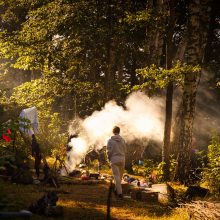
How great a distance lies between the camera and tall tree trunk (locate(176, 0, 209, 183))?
1284cm

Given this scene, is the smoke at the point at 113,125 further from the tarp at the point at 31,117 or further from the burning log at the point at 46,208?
the burning log at the point at 46,208

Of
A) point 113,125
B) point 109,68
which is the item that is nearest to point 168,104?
point 113,125

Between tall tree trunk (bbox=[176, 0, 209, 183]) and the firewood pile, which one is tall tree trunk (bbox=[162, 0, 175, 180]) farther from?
the firewood pile

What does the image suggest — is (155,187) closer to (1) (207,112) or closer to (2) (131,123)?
(2) (131,123)

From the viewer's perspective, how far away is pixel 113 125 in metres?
17.1

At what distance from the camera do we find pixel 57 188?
10797mm

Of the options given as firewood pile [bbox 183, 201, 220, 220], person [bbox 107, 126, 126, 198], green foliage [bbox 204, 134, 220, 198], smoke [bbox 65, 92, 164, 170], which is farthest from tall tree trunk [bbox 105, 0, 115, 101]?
firewood pile [bbox 183, 201, 220, 220]

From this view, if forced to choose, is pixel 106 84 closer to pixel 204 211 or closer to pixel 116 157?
pixel 116 157

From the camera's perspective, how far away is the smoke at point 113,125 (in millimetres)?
16781

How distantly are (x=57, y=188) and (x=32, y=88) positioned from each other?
841 centimetres

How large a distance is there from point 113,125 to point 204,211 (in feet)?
33.8

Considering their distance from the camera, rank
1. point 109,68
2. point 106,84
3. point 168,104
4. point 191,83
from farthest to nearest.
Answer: point 109,68 < point 106,84 < point 168,104 < point 191,83

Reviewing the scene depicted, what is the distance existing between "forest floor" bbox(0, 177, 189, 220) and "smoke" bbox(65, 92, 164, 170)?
5.90 meters

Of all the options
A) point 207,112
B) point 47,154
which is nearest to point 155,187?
point 47,154
